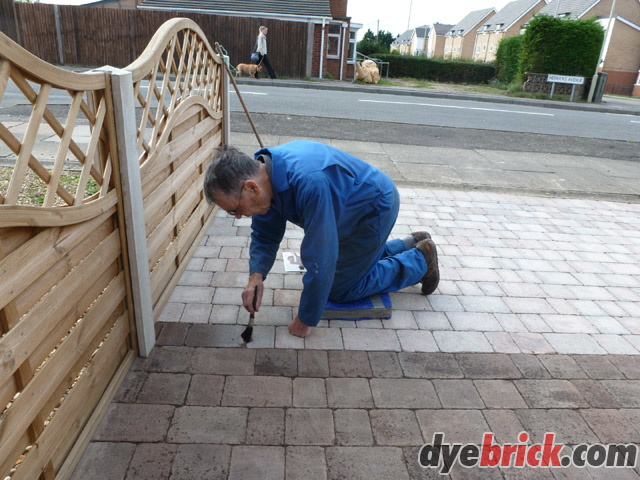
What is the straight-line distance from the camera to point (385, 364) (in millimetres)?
2717

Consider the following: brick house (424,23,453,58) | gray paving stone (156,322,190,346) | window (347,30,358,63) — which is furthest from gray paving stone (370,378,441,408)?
brick house (424,23,453,58)

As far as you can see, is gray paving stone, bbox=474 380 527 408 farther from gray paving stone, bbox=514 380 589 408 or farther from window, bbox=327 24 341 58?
window, bbox=327 24 341 58

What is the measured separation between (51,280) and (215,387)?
104 centimetres

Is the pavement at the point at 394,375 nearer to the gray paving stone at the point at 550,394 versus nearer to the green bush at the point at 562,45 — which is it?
the gray paving stone at the point at 550,394

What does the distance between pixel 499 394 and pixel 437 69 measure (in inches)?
1137

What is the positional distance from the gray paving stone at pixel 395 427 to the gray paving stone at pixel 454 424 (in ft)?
0.13

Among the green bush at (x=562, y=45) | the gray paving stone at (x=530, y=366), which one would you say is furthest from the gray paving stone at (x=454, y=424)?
the green bush at (x=562, y=45)

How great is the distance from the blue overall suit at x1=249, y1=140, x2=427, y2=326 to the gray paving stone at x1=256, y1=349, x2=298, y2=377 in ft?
0.75

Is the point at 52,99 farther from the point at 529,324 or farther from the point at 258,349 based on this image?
the point at 529,324

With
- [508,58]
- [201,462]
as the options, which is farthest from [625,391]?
[508,58]

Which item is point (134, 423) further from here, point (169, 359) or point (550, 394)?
point (550, 394)

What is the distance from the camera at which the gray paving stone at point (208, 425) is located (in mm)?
2135

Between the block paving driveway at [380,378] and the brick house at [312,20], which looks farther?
the brick house at [312,20]

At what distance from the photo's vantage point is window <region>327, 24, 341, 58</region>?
70.5 feet
